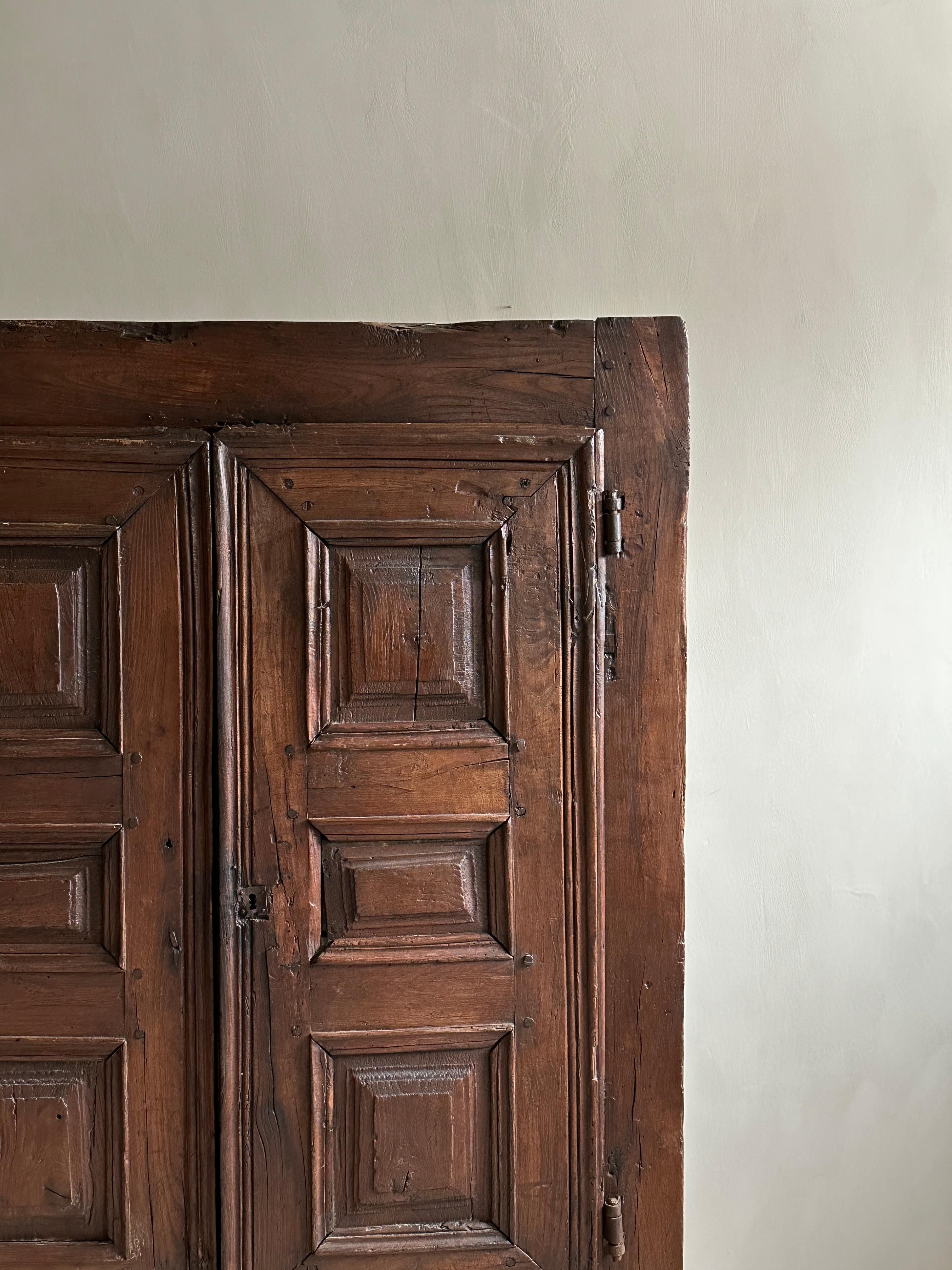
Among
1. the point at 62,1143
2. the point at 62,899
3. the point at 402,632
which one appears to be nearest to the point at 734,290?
the point at 402,632

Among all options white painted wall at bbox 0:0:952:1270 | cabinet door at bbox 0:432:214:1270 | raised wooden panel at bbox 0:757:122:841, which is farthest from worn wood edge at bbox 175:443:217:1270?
white painted wall at bbox 0:0:952:1270

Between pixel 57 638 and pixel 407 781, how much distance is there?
55 centimetres

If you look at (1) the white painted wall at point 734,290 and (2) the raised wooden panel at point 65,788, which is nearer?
(2) the raised wooden panel at point 65,788

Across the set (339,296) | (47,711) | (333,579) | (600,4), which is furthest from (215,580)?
(600,4)

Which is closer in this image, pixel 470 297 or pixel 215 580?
pixel 215 580

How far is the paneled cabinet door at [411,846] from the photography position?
4.16 ft

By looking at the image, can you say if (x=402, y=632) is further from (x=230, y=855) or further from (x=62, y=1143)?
(x=62, y=1143)

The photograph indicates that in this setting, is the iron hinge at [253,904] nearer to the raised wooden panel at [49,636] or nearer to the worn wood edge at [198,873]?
the worn wood edge at [198,873]

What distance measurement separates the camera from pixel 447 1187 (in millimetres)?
1288

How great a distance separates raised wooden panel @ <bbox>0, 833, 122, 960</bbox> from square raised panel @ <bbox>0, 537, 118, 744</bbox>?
18 cm

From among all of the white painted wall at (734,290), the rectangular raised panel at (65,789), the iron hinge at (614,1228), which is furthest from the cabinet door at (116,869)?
the iron hinge at (614,1228)

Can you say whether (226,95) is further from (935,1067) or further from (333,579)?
(935,1067)

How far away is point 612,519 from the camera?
1282 mm

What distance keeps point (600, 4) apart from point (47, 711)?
4.80 ft
